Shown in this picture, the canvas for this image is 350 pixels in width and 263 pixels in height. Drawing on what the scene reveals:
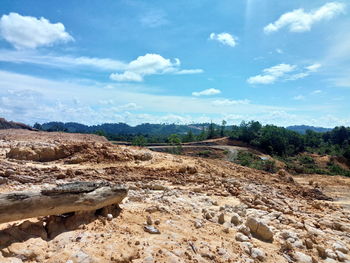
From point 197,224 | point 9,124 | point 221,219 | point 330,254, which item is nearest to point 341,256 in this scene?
point 330,254

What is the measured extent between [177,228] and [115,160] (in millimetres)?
8750

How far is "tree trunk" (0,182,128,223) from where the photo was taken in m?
4.43

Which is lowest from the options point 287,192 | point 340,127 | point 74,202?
point 287,192

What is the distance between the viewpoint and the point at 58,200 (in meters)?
5.00

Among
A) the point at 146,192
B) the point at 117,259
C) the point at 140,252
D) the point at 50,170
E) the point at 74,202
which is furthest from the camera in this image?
the point at 50,170

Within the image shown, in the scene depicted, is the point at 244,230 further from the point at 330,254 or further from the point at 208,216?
the point at 330,254

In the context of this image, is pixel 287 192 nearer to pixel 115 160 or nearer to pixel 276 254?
pixel 276 254

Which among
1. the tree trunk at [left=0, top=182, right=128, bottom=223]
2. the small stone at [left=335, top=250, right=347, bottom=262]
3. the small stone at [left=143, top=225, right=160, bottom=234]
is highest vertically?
the tree trunk at [left=0, top=182, right=128, bottom=223]

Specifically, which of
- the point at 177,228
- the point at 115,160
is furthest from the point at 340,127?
the point at 177,228

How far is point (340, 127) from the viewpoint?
226ft

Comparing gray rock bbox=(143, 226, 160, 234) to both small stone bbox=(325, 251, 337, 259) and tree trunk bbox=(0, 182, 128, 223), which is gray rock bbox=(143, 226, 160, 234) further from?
small stone bbox=(325, 251, 337, 259)

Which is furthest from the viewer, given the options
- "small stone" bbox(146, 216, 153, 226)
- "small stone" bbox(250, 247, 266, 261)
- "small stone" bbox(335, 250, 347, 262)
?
"small stone" bbox(335, 250, 347, 262)

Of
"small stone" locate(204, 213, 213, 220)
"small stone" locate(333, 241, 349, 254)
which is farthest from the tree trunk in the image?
"small stone" locate(333, 241, 349, 254)

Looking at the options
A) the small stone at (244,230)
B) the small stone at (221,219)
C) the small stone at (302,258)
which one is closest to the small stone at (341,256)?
the small stone at (302,258)
